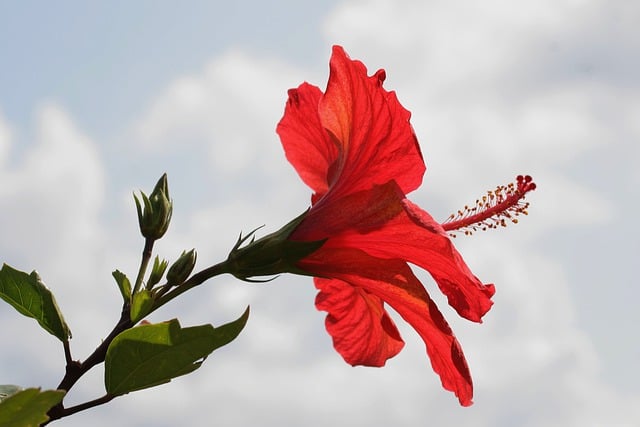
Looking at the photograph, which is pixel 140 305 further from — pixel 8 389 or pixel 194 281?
pixel 8 389

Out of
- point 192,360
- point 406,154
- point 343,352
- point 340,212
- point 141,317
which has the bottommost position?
point 192,360

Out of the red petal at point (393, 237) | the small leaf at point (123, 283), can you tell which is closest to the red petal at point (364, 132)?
the red petal at point (393, 237)

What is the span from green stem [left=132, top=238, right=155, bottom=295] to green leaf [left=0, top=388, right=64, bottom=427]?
0.43 m

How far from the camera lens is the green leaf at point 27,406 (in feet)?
4.62

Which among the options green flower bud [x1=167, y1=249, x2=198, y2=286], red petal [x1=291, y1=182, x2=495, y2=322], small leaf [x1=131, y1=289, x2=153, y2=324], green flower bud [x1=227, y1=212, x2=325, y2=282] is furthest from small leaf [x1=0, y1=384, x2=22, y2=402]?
red petal [x1=291, y1=182, x2=495, y2=322]

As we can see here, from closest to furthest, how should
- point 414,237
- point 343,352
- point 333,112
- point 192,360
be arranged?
point 192,360 < point 414,237 < point 333,112 < point 343,352

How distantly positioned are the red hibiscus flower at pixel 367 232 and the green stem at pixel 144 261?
197mm

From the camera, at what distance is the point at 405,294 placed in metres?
2.13

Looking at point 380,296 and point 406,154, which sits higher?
point 406,154

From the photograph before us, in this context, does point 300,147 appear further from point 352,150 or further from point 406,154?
point 406,154

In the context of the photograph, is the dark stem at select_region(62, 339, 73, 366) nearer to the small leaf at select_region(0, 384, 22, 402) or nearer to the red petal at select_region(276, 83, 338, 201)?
the small leaf at select_region(0, 384, 22, 402)

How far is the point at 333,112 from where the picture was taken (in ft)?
7.26

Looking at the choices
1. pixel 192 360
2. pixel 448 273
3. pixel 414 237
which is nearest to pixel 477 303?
pixel 448 273

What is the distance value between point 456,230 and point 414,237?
15.0 inches
